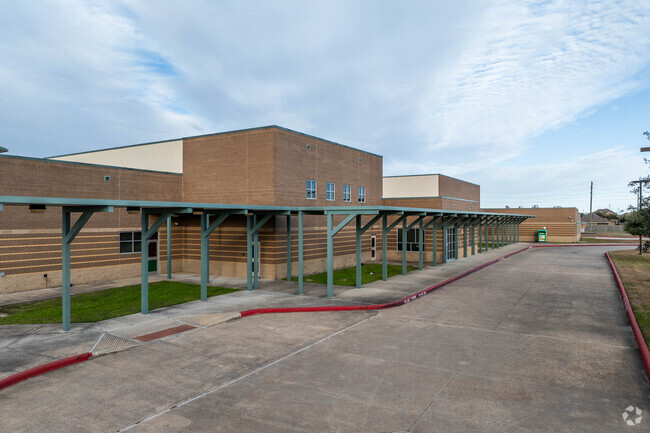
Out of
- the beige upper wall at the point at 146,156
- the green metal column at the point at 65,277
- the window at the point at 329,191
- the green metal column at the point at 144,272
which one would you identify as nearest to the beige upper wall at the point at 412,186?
the window at the point at 329,191

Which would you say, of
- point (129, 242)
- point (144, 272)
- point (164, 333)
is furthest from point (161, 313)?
point (129, 242)

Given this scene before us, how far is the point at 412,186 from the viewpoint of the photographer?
3894cm

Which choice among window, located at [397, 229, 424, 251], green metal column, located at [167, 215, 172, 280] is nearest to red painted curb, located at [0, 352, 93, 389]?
green metal column, located at [167, 215, 172, 280]

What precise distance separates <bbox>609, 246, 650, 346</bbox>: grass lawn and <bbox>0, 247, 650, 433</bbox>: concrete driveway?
612 millimetres

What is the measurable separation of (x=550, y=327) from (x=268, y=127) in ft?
51.6

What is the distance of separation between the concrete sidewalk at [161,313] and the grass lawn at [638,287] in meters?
7.95

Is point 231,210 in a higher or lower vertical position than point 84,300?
higher

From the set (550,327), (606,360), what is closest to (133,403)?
(606,360)

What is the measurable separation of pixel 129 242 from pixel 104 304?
757 centimetres

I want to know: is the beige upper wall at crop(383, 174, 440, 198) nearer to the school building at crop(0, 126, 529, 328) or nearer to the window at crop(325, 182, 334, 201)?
the school building at crop(0, 126, 529, 328)

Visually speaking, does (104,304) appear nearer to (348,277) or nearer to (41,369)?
(41,369)

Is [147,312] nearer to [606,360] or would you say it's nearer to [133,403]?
[133,403]

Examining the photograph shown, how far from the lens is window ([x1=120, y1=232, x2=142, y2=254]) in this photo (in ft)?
70.3

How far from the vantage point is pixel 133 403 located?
705 centimetres
